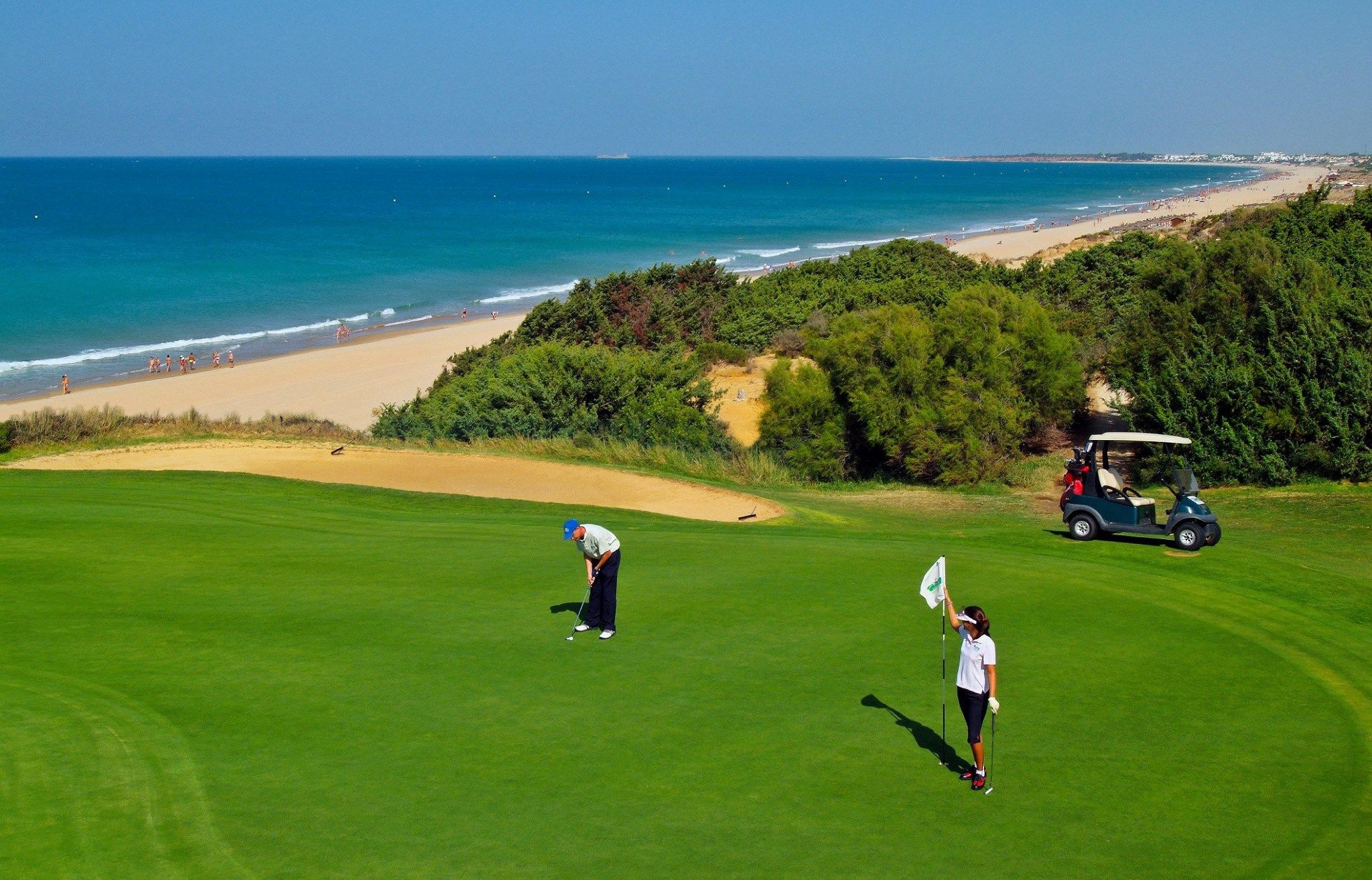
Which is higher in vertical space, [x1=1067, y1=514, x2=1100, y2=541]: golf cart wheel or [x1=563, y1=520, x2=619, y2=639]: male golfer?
[x1=563, y1=520, x2=619, y2=639]: male golfer

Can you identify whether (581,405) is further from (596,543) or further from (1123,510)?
(596,543)

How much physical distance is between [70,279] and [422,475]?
70.3 m

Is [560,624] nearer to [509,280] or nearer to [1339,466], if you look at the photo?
[1339,466]

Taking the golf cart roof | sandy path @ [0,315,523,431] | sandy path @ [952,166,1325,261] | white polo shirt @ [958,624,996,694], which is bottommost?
white polo shirt @ [958,624,996,694]

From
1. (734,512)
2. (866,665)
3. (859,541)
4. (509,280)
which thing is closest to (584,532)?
(866,665)

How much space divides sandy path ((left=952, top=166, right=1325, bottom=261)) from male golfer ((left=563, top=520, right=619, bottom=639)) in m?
73.5

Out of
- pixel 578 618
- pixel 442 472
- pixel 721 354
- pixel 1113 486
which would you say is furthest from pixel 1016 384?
pixel 578 618

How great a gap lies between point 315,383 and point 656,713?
4466cm

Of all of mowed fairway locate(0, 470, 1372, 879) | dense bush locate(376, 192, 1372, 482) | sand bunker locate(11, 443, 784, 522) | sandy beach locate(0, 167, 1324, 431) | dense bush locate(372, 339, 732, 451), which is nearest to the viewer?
mowed fairway locate(0, 470, 1372, 879)

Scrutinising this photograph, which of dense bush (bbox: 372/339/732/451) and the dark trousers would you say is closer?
the dark trousers

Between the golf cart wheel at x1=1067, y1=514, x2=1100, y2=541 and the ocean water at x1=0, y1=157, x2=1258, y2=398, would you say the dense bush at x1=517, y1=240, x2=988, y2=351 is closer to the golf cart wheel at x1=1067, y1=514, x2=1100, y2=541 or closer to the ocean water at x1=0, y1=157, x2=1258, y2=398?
the ocean water at x1=0, y1=157, x2=1258, y2=398

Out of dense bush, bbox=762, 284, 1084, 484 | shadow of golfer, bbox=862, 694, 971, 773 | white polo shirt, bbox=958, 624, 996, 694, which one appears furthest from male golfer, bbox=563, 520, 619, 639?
dense bush, bbox=762, 284, 1084, 484

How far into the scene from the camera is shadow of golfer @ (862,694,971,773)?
31.4 feet

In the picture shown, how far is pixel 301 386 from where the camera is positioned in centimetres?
5144
